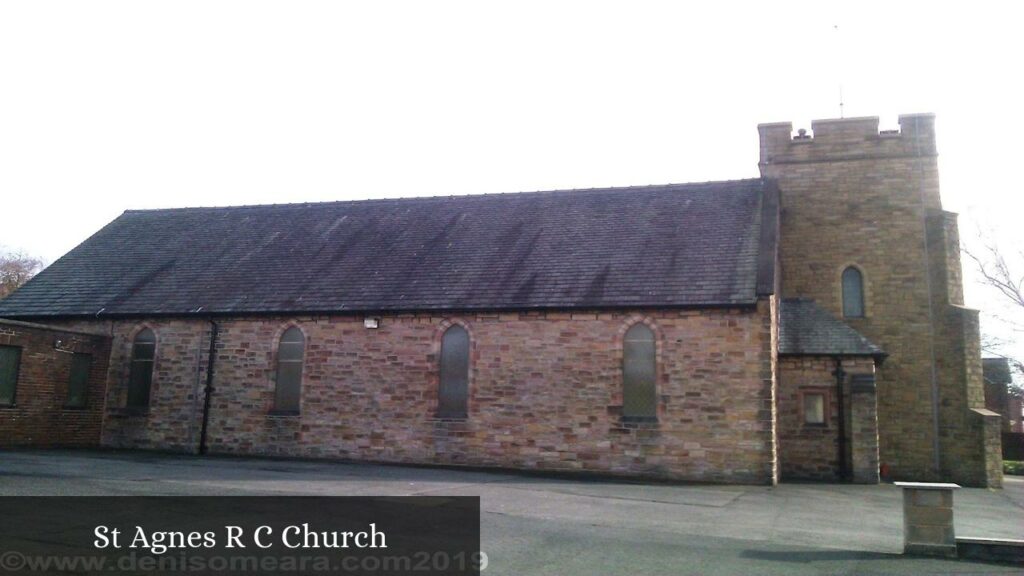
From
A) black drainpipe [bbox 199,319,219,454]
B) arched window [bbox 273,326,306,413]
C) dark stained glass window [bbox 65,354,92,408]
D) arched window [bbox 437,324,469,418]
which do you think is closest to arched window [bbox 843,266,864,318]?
arched window [bbox 437,324,469,418]

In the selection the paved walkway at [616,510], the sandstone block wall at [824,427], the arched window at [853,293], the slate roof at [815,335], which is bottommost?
the paved walkway at [616,510]

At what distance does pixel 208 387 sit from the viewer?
23.1 metres

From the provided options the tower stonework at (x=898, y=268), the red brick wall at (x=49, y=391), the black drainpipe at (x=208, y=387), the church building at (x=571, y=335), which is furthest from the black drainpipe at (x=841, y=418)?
the red brick wall at (x=49, y=391)

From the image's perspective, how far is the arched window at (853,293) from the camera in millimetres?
23891

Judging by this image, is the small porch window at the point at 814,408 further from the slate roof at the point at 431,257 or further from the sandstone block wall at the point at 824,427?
the slate roof at the point at 431,257

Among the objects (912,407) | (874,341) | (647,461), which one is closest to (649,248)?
(647,461)

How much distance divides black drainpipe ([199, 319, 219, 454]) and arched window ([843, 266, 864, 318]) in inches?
734

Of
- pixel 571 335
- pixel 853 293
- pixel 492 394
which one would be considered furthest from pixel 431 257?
pixel 853 293

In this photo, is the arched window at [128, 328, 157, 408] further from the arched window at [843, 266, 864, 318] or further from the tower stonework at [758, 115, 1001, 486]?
the arched window at [843, 266, 864, 318]

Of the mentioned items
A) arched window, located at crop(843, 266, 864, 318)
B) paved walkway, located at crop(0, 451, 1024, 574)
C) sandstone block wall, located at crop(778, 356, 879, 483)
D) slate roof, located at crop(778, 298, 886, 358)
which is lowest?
paved walkway, located at crop(0, 451, 1024, 574)

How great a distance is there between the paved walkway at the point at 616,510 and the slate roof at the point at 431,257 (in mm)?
4746

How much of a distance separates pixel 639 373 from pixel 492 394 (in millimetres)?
3841

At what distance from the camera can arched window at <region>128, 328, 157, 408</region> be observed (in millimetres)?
23875

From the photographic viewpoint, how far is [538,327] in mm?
20500
